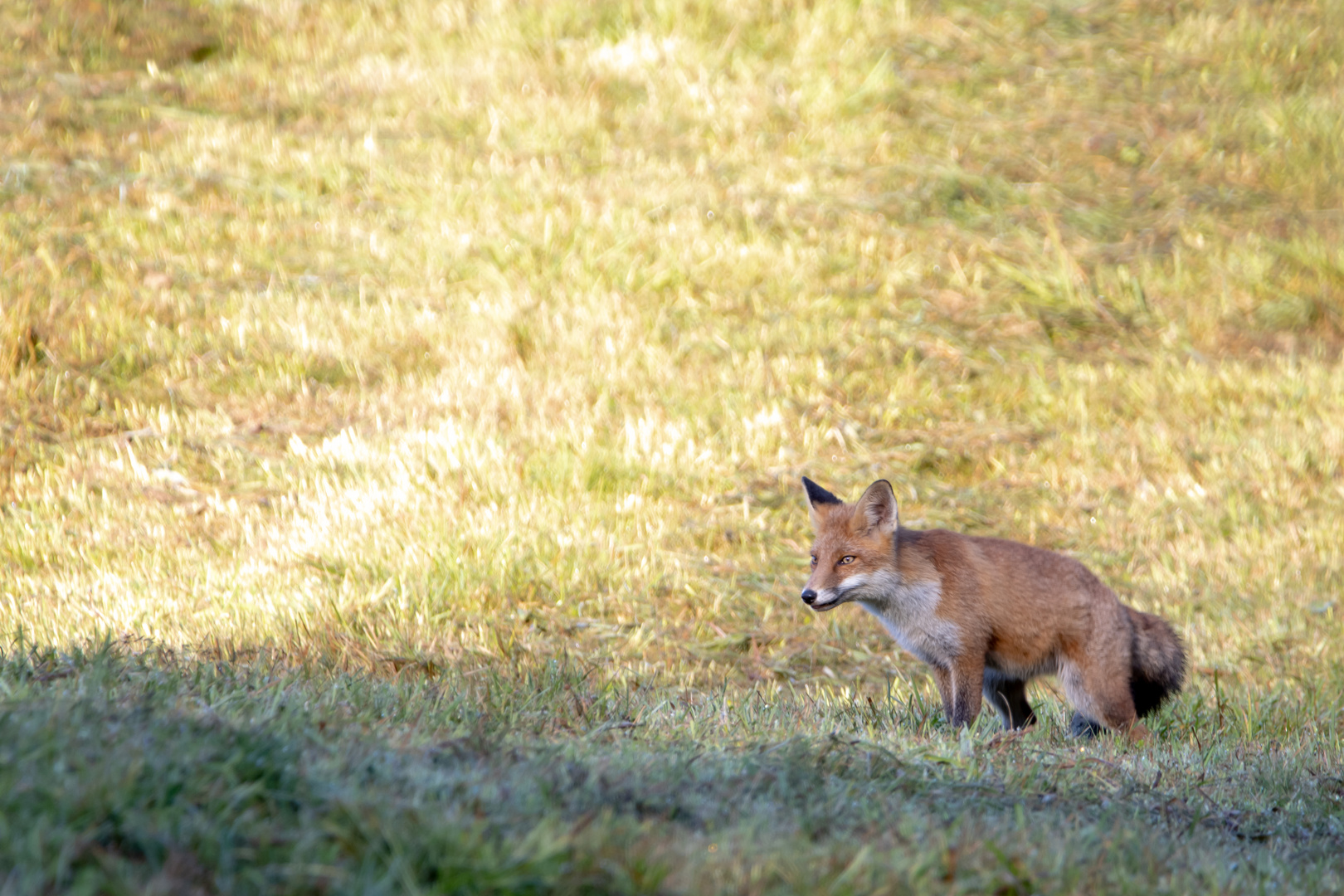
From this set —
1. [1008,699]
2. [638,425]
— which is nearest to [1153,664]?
[1008,699]

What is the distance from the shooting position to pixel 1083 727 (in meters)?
6.09

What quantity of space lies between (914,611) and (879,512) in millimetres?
569

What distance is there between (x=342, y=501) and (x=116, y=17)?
10.2m

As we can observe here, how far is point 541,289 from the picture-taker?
11.4m

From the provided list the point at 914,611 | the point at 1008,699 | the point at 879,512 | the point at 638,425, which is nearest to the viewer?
the point at 914,611

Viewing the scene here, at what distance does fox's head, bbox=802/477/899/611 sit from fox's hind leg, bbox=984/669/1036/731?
905 millimetres

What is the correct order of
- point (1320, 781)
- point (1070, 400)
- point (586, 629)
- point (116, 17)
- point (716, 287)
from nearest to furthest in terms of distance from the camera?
point (1320, 781) < point (586, 629) < point (1070, 400) < point (716, 287) < point (116, 17)

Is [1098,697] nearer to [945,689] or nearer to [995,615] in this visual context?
[995,615]

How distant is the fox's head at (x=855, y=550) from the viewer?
612 cm

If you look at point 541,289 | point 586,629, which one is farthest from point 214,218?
point 586,629

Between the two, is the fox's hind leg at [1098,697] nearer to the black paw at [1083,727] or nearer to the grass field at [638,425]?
the black paw at [1083,727]

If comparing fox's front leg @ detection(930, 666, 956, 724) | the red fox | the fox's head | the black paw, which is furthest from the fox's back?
the black paw

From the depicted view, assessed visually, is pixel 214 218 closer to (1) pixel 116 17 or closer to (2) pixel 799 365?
(1) pixel 116 17

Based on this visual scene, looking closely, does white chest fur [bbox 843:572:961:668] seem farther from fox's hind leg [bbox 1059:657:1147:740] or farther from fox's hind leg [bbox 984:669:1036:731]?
fox's hind leg [bbox 1059:657:1147:740]
